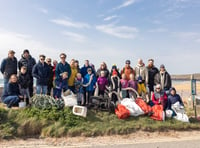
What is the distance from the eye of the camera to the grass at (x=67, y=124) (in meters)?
7.03

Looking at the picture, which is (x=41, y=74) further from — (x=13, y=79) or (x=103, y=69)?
(x=103, y=69)

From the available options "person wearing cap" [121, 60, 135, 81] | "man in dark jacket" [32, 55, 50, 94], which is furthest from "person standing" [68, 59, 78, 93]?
"person wearing cap" [121, 60, 135, 81]

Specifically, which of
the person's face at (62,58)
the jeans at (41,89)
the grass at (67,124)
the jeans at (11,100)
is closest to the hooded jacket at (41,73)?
the jeans at (41,89)

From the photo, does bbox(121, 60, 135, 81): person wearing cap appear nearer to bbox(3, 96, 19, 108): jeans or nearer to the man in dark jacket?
the man in dark jacket

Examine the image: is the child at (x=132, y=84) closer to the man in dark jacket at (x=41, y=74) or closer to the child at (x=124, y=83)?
the child at (x=124, y=83)

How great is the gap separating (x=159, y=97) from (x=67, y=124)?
389cm

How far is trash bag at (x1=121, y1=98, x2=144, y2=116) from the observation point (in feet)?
28.4

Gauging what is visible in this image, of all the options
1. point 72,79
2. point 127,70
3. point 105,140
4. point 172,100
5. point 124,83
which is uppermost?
point 127,70

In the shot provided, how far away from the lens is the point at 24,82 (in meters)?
8.32

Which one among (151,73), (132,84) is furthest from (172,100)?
(132,84)

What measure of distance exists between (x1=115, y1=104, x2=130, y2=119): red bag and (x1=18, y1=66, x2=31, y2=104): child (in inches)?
126

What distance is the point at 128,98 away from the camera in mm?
9141

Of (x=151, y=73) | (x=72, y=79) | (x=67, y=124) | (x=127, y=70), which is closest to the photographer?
(x=67, y=124)

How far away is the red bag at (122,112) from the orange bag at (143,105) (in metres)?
0.67
